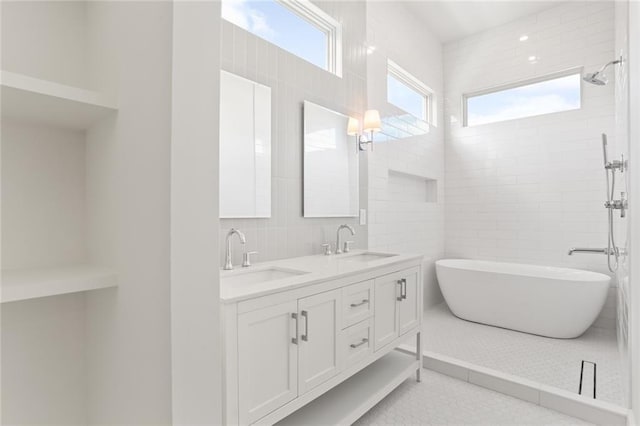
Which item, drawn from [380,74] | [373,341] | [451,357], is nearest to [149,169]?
[373,341]

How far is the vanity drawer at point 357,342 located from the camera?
169cm

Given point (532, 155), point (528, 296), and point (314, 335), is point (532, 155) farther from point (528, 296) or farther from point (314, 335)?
point (314, 335)

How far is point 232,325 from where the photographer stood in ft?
3.93

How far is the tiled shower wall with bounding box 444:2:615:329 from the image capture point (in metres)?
3.35

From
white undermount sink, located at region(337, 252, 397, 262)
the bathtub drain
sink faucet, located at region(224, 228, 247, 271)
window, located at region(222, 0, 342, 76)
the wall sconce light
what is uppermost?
window, located at region(222, 0, 342, 76)

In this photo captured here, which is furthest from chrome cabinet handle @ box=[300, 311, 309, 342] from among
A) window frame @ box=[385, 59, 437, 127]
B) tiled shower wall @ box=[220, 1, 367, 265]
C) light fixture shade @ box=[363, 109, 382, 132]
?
window frame @ box=[385, 59, 437, 127]

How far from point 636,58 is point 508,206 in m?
2.56

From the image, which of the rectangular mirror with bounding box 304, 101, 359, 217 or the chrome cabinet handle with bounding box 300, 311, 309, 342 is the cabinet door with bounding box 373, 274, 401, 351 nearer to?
the chrome cabinet handle with bounding box 300, 311, 309, 342

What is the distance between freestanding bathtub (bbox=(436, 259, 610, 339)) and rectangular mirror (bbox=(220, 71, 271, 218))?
2477mm

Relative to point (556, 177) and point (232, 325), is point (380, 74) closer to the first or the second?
point (556, 177)

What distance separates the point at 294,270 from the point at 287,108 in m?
1.11

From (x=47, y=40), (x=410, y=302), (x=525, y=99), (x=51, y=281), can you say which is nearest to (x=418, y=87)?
(x=525, y=99)

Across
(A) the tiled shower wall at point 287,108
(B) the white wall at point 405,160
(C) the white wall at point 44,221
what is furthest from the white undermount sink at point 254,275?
(B) the white wall at point 405,160

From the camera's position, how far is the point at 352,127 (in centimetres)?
274
